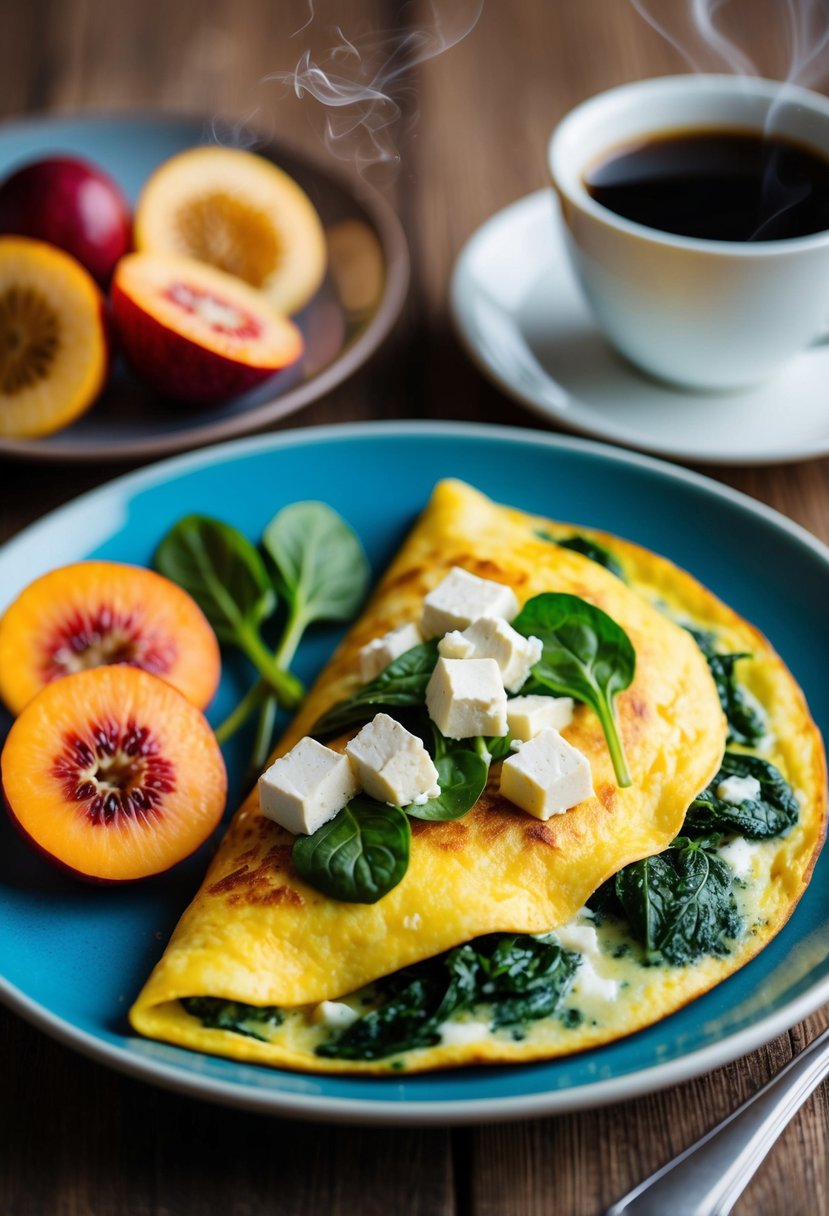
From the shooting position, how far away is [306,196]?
4199 millimetres

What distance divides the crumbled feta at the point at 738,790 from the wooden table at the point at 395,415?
0.44m

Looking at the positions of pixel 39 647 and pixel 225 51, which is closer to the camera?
pixel 39 647

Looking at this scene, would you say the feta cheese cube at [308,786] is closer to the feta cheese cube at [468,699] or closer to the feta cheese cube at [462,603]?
the feta cheese cube at [468,699]

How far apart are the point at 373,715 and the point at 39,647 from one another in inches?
31.9

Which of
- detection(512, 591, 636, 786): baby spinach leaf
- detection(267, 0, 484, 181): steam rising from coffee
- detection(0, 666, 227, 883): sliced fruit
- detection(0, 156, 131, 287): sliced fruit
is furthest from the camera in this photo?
detection(0, 156, 131, 287): sliced fruit

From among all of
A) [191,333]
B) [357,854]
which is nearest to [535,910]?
[357,854]

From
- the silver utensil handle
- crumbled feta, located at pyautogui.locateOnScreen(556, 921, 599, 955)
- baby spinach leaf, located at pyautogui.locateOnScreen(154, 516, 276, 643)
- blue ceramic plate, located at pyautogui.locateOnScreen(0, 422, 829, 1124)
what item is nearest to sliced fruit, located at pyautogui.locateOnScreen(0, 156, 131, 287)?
blue ceramic plate, located at pyautogui.locateOnScreen(0, 422, 829, 1124)

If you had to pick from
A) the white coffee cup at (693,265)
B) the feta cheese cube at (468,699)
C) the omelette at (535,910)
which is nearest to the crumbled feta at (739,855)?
the omelette at (535,910)

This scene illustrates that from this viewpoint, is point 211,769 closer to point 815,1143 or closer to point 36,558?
point 36,558

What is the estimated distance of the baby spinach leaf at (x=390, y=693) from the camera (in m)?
2.44

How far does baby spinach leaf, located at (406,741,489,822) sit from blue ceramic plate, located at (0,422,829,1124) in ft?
1.54

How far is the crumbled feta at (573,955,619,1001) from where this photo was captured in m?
2.09

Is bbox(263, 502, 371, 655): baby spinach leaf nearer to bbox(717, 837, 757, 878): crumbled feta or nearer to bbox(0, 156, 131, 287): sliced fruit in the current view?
bbox(717, 837, 757, 878): crumbled feta

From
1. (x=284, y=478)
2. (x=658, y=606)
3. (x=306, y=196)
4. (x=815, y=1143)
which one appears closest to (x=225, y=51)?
(x=306, y=196)
